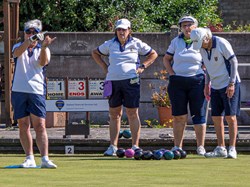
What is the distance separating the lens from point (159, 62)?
1848 centimetres

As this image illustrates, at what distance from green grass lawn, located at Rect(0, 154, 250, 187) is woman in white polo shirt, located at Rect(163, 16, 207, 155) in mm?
469

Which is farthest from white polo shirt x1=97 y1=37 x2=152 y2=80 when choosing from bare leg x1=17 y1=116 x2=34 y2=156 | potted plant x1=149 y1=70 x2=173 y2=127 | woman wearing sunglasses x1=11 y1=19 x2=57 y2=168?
potted plant x1=149 y1=70 x2=173 y2=127

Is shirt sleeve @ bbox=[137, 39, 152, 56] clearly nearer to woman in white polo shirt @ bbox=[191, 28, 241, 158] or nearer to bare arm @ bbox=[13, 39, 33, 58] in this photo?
woman in white polo shirt @ bbox=[191, 28, 241, 158]

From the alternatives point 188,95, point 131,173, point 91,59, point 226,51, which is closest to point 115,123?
point 188,95

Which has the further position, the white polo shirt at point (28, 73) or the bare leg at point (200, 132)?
the bare leg at point (200, 132)

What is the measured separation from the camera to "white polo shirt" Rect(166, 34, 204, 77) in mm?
12781

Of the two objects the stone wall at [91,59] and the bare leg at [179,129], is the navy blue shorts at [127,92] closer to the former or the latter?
the bare leg at [179,129]

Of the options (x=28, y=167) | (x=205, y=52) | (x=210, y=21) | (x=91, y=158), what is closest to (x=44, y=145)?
(x=28, y=167)

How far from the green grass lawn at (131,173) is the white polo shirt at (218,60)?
966mm

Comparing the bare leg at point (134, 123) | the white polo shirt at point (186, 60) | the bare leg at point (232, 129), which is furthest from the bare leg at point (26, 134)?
the bare leg at point (232, 129)

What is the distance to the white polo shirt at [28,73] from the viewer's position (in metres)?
11.2

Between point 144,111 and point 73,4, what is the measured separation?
3.79 m

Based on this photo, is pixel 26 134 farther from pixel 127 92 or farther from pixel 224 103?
pixel 224 103

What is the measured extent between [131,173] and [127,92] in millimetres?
2742
